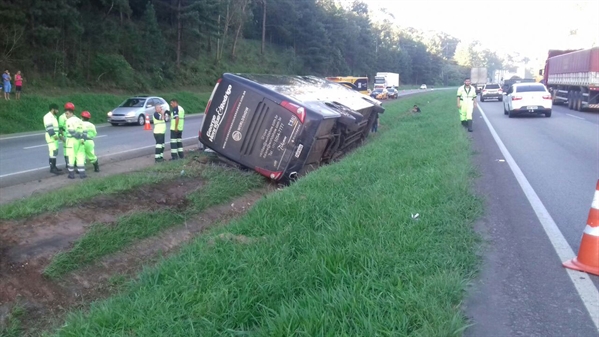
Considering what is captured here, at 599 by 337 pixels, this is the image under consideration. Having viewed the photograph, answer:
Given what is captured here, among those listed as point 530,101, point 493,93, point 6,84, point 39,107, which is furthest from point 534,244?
point 493,93

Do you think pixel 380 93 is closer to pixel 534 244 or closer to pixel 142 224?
pixel 142 224

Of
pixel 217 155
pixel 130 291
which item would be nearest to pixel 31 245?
pixel 130 291

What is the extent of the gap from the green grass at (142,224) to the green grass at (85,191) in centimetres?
82

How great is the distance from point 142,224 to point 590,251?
→ 538cm

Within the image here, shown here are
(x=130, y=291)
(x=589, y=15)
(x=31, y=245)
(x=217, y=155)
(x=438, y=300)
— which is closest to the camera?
(x=438, y=300)

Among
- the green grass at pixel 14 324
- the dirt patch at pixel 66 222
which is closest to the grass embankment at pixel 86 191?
the dirt patch at pixel 66 222

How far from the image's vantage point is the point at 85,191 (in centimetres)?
920

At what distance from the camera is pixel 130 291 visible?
5.42 meters

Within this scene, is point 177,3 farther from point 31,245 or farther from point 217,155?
point 31,245

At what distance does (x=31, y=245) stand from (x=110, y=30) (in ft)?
109

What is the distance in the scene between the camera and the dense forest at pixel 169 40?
3017 cm

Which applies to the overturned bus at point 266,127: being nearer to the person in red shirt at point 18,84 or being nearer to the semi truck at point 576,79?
the person in red shirt at point 18,84

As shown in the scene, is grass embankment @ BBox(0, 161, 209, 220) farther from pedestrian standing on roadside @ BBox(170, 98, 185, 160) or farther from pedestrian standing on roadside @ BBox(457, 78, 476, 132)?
pedestrian standing on roadside @ BBox(457, 78, 476, 132)

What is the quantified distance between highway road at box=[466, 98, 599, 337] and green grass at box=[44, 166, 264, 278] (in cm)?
420
